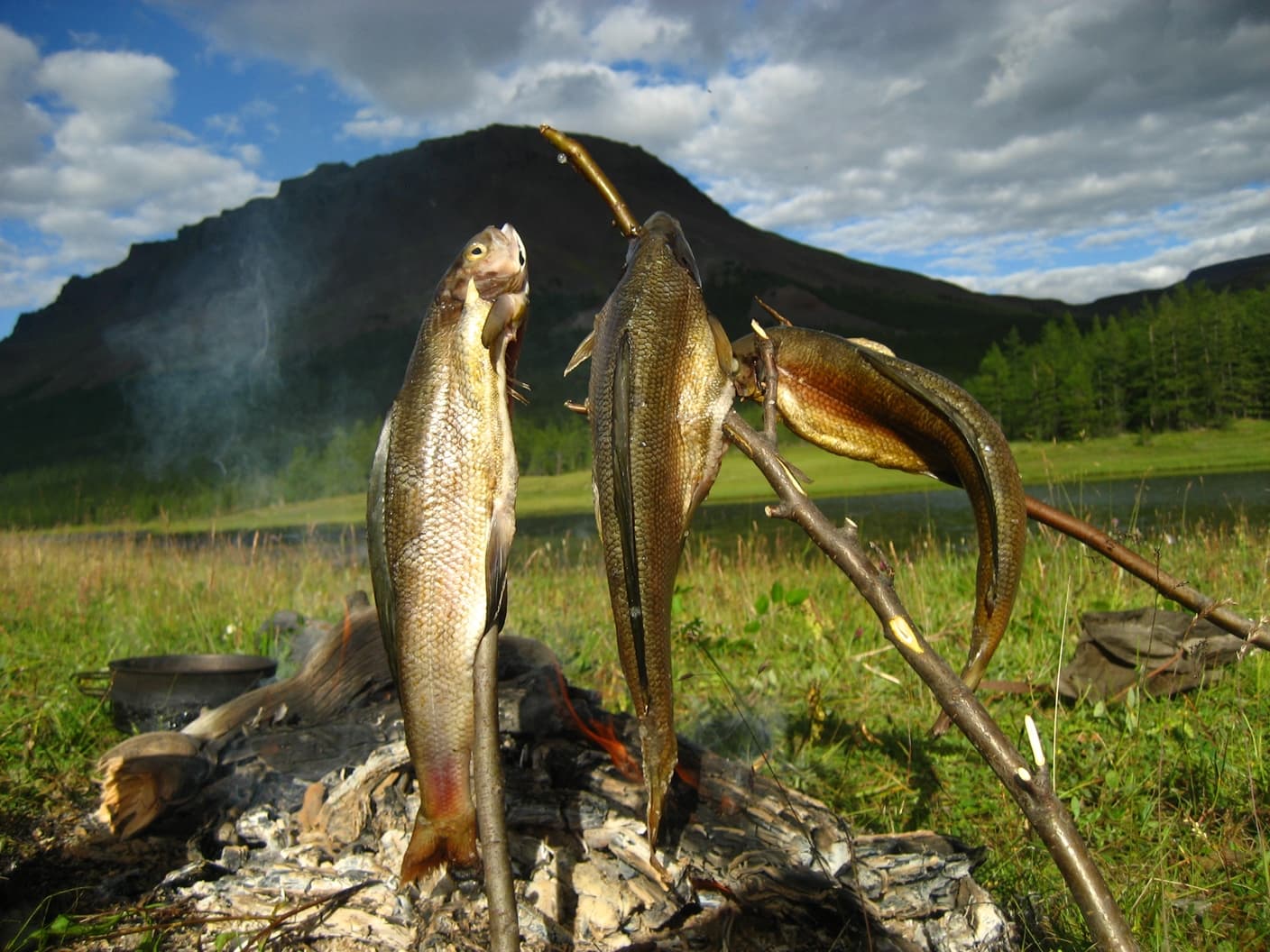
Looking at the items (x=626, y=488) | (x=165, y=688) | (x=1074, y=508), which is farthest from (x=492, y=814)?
(x=1074, y=508)

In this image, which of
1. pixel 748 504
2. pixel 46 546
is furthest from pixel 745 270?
pixel 46 546

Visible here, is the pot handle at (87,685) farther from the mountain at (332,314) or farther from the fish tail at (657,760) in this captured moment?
the mountain at (332,314)

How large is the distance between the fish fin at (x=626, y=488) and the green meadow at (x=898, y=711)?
1424 mm

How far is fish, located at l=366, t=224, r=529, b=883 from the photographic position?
5.61ft

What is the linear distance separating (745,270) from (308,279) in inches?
3438

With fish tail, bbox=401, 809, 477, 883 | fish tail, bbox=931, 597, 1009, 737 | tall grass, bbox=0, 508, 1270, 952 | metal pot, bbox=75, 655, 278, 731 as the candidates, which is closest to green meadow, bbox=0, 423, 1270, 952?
tall grass, bbox=0, 508, 1270, 952

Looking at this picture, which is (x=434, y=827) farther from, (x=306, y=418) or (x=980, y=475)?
(x=306, y=418)

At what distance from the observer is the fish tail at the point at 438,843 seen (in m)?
1.73

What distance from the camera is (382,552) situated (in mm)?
1784

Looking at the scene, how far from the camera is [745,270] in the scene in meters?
137

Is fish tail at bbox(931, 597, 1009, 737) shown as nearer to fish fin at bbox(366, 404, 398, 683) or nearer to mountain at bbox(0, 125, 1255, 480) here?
fish fin at bbox(366, 404, 398, 683)

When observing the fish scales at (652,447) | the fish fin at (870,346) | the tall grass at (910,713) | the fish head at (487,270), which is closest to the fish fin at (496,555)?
the fish scales at (652,447)

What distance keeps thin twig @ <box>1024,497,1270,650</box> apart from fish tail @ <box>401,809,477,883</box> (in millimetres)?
1218

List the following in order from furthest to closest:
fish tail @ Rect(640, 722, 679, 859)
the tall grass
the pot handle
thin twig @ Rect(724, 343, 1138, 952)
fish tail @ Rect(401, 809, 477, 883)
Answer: the pot handle
the tall grass
fish tail @ Rect(401, 809, 477, 883)
fish tail @ Rect(640, 722, 679, 859)
thin twig @ Rect(724, 343, 1138, 952)
